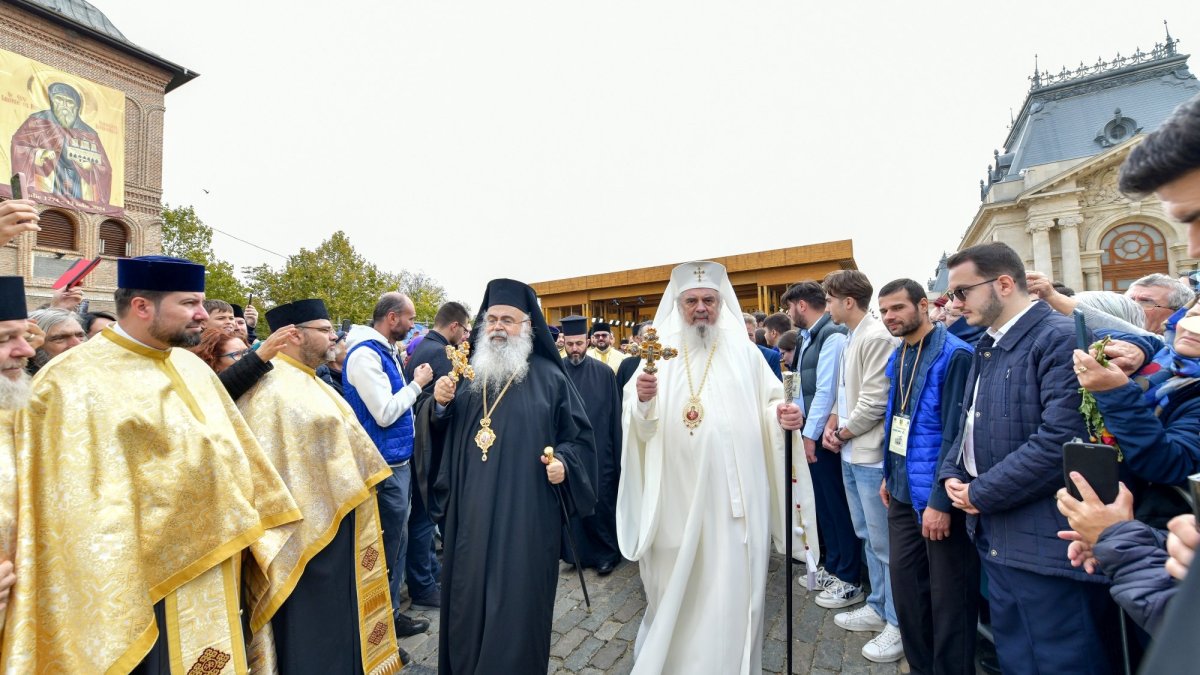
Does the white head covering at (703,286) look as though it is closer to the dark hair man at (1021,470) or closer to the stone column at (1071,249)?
the dark hair man at (1021,470)

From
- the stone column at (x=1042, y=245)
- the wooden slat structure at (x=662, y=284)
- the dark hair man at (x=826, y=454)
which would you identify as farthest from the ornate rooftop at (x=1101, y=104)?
the dark hair man at (x=826, y=454)

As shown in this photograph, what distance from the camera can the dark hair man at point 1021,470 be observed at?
83.9 inches

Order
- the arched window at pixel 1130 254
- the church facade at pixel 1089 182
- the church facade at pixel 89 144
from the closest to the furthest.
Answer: the church facade at pixel 89 144 < the arched window at pixel 1130 254 < the church facade at pixel 1089 182

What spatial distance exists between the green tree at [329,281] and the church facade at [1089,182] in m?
27.6

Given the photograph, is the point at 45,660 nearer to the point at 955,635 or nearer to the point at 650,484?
the point at 650,484

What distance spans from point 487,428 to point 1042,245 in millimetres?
33687

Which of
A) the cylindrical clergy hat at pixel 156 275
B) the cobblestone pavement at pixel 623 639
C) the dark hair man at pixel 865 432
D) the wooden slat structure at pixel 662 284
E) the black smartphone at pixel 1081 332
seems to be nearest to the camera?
the black smartphone at pixel 1081 332

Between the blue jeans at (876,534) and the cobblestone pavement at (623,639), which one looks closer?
the cobblestone pavement at (623,639)

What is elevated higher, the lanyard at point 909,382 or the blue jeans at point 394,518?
the lanyard at point 909,382

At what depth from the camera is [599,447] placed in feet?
17.4

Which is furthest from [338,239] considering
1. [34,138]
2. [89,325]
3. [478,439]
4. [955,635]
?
[955,635]

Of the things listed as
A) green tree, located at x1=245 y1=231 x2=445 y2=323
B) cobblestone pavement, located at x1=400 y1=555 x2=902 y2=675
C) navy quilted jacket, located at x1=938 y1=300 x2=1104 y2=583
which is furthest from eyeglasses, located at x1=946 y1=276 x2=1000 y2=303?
green tree, located at x1=245 y1=231 x2=445 y2=323

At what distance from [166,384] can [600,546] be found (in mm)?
3765

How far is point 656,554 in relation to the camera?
10.8 ft
